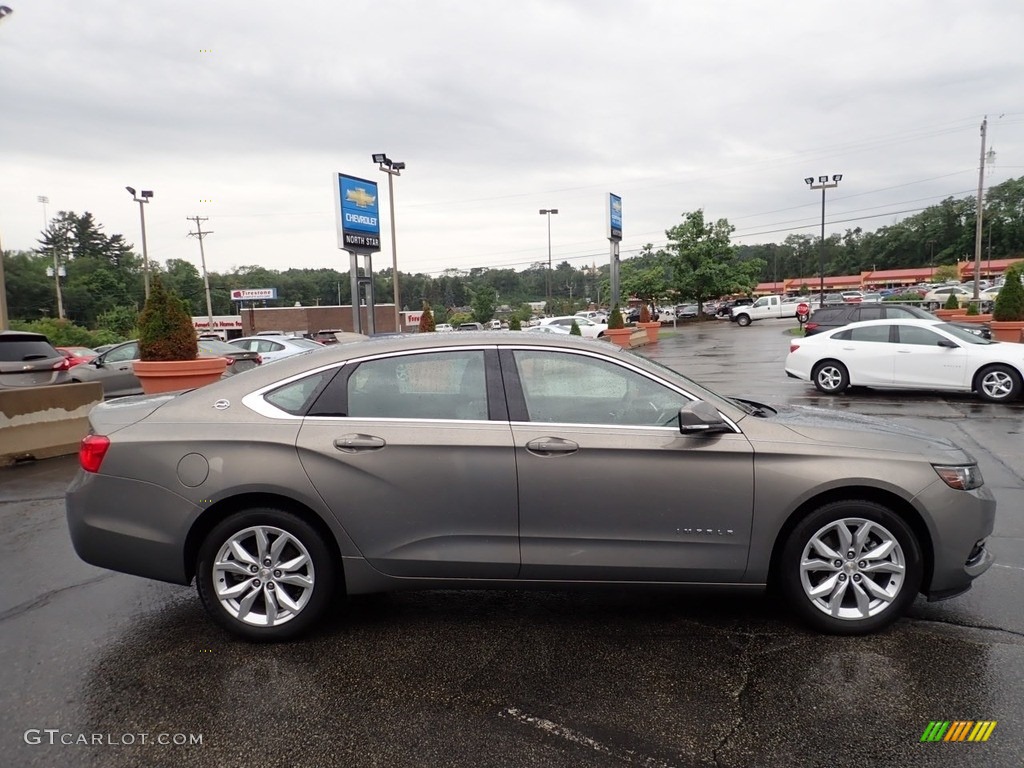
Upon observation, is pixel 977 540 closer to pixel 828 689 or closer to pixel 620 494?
pixel 828 689

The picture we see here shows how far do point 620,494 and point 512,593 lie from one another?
1195 millimetres

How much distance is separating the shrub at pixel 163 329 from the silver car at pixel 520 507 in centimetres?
701

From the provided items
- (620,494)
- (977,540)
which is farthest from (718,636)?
(977,540)

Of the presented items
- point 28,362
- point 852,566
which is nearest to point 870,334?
point 852,566

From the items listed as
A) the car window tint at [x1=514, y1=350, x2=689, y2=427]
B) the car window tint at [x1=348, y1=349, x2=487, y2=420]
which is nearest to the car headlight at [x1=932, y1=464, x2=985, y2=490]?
the car window tint at [x1=514, y1=350, x2=689, y2=427]

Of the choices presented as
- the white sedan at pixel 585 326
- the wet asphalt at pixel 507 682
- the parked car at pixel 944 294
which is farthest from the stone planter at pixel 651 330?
the parked car at pixel 944 294

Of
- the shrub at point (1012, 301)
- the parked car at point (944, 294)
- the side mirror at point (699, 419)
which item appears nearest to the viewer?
the side mirror at point (699, 419)

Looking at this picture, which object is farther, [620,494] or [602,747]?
[620,494]

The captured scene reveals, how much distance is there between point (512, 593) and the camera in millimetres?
4250

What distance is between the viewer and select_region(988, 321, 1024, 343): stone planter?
17.1 meters

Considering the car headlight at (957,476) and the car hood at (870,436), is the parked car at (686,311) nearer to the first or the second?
the car hood at (870,436)

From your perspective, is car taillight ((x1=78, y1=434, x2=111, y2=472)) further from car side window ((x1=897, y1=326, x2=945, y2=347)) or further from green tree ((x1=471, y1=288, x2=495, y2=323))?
green tree ((x1=471, y1=288, x2=495, y2=323))

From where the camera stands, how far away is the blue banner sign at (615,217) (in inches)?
1395

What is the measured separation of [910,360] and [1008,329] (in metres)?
8.08
